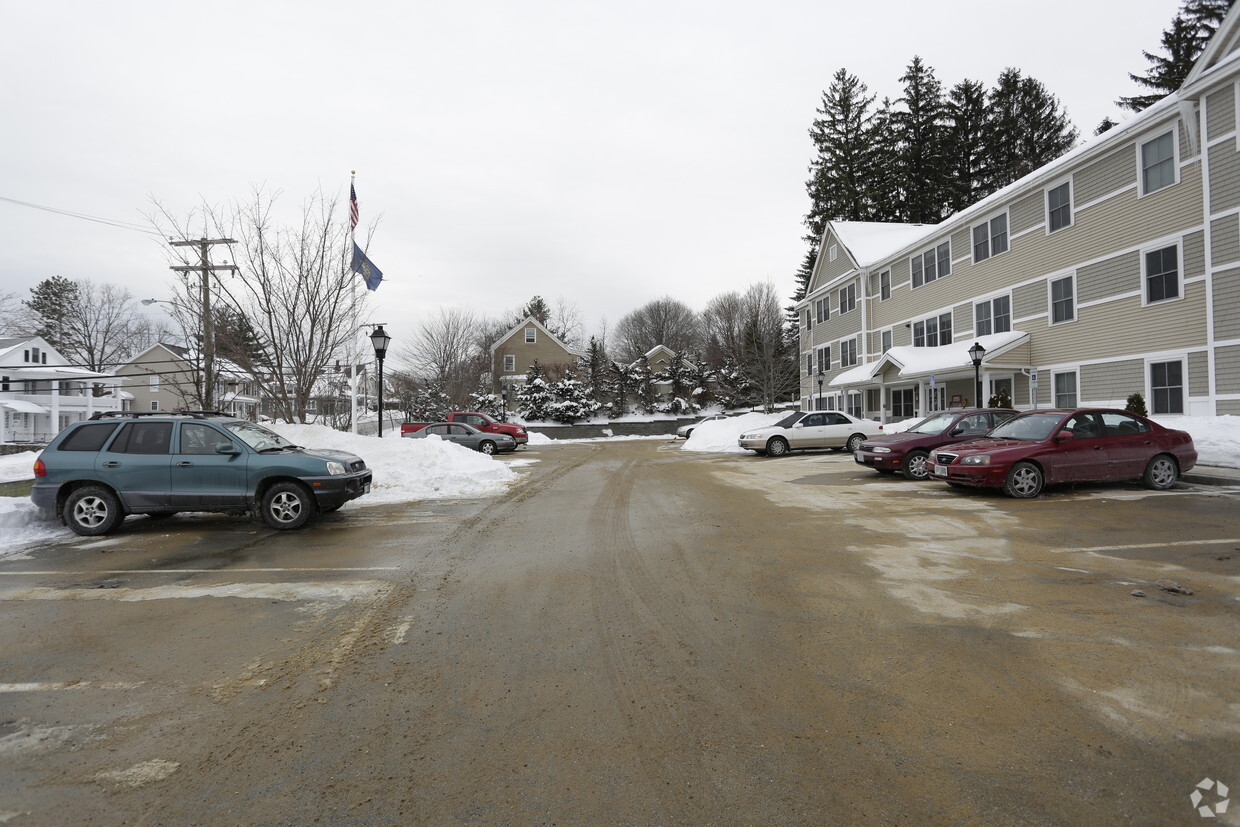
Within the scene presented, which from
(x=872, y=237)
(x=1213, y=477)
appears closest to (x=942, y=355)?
(x=872, y=237)

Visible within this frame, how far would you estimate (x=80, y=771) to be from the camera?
2.83m

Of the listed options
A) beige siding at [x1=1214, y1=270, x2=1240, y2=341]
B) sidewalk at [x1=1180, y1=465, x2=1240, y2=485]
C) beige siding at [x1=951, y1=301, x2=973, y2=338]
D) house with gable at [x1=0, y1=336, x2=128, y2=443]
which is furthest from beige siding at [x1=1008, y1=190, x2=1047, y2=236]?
house with gable at [x1=0, y1=336, x2=128, y2=443]

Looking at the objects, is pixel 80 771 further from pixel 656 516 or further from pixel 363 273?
pixel 363 273

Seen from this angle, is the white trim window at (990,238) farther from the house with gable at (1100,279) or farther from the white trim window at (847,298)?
the white trim window at (847,298)

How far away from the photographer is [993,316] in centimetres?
2334

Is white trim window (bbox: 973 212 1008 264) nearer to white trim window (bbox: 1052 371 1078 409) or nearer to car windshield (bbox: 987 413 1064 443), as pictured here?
white trim window (bbox: 1052 371 1078 409)

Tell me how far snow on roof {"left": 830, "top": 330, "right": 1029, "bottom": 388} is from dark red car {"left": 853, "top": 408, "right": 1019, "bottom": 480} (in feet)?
27.1

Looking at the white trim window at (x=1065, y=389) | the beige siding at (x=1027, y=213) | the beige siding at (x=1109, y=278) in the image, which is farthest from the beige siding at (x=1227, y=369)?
the beige siding at (x=1027, y=213)

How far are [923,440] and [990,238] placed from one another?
14682mm

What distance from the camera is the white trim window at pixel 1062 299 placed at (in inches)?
774

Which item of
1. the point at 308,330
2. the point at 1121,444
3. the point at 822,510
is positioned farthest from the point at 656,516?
the point at 308,330

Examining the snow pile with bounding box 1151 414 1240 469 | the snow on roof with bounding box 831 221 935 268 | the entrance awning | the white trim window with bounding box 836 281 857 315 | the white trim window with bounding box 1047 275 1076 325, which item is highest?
the snow on roof with bounding box 831 221 935 268

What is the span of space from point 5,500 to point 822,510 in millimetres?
12047

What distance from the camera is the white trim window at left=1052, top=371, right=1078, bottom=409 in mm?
19691
